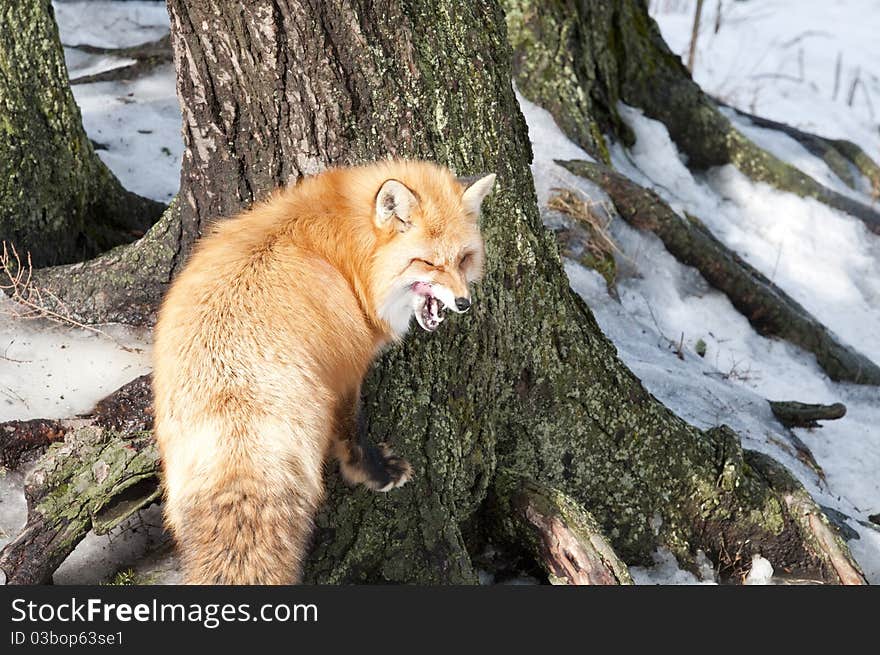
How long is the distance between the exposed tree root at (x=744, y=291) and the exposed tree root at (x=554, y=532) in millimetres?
3333

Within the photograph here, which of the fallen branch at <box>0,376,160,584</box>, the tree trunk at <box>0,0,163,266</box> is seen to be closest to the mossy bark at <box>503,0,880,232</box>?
the tree trunk at <box>0,0,163,266</box>

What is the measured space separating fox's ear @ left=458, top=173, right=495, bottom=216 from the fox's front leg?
81 centimetres

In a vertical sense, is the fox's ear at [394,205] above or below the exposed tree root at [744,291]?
above

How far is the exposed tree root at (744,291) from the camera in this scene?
6.79 metres

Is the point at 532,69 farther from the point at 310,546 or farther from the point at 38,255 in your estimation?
the point at 310,546

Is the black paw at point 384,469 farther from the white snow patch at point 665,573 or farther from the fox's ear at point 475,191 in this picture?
the white snow patch at point 665,573

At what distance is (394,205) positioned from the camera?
312cm

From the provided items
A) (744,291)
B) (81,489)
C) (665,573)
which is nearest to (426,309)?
(81,489)

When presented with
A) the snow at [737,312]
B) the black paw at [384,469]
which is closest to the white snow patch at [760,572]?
the snow at [737,312]

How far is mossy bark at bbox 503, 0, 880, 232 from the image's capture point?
6820mm

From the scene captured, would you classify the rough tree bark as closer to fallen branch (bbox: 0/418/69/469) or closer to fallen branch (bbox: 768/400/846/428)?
fallen branch (bbox: 0/418/69/469)

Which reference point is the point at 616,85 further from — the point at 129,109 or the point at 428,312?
the point at 428,312

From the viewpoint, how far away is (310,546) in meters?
3.51

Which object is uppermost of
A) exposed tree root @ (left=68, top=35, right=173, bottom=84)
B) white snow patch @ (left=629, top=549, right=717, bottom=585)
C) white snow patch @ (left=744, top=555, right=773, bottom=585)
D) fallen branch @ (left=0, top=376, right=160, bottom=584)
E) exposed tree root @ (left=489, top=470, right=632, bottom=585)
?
exposed tree root @ (left=68, top=35, right=173, bottom=84)
